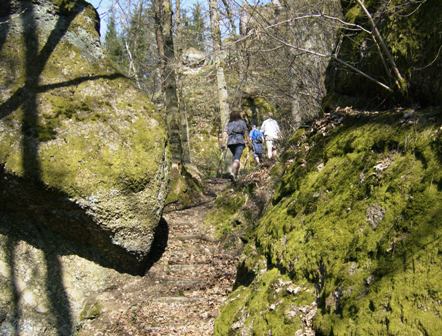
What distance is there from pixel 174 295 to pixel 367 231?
361 cm

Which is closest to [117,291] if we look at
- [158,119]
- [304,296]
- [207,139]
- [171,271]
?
[171,271]

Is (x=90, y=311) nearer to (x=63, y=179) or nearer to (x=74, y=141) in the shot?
(x=63, y=179)

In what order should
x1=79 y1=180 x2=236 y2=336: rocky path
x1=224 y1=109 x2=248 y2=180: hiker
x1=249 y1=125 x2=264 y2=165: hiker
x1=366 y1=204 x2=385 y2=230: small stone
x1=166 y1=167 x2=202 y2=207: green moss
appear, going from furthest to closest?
x1=249 y1=125 x2=264 y2=165: hiker → x1=224 y1=109 x2=248 y2=180: hiker → x1=166 y1=167 x2=202 y2=207: green moss → x1=79 y1=180 x2=236 y2=336: rocky path → x1=366 y1=204 x2=385 y2=230: small stone

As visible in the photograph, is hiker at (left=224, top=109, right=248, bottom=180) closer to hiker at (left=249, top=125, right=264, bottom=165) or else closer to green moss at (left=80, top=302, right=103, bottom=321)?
hiker at (left=249, top=125, right=264, bottom=165)

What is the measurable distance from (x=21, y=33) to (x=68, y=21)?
80 centimetres

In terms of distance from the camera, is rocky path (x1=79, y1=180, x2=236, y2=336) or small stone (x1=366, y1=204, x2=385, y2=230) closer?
small stone (x1=366, y1=204, x2=385, y2=230)

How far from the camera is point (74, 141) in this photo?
254 inches

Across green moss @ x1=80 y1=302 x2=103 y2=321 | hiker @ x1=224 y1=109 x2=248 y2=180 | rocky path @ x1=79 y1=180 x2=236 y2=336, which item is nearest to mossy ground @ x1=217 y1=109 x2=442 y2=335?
rocky path @ x1=79 y1=180 x2=236 y2=336

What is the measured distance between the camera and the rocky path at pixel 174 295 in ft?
19.0

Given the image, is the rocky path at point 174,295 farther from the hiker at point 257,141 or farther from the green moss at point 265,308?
the hiker at point 257,141

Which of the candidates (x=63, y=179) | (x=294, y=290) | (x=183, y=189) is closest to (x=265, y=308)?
(x=294, y=290)

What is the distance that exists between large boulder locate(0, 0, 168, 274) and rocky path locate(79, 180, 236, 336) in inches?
18.6

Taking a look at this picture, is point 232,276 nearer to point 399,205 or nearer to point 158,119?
point 158,119

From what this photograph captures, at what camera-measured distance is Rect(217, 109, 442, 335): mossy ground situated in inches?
117
